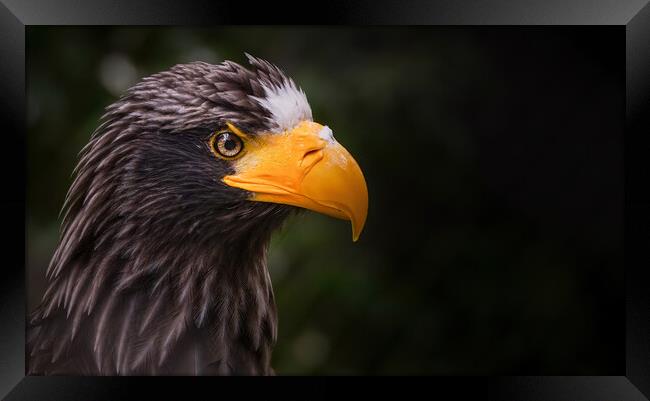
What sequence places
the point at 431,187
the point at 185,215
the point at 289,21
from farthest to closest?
the point at 431,187, the point at 289,21, the point at 185,215

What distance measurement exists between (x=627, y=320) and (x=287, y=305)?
1128 millimetres

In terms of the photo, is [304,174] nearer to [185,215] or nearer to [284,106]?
[284,106]

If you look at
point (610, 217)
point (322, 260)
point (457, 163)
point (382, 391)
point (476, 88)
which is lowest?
point (382, 391)

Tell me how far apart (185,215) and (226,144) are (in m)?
0.23

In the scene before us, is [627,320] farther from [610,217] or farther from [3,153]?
[3,153]

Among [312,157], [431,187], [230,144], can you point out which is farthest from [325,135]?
[431,187]

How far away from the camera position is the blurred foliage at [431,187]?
7.23ft

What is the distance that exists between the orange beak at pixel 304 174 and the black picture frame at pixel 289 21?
1.86 ft

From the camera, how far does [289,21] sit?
215cm

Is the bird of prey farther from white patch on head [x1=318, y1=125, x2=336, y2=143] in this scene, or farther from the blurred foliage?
the blurred foliage

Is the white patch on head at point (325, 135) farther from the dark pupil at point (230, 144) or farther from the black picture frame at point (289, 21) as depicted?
the black picture frame at point (289, 21)

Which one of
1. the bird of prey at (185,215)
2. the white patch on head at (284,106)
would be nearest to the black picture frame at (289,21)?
the bird of prey at (185,215)

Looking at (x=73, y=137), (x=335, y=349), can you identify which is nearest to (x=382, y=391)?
(x=335, y=349)

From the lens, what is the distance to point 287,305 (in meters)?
2.55
